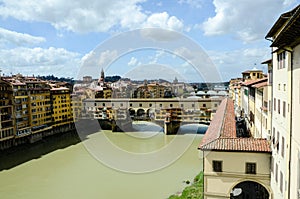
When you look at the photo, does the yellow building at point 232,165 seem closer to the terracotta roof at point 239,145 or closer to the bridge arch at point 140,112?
the terracotta roof at point 239,145

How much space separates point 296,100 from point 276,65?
69.8 inches

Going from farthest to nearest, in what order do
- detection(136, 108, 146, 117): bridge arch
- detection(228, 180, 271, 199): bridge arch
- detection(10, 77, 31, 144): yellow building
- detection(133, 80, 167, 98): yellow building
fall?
1. detection(133, 80, 167, 98): yellow building
2. detection(136, 108, 146, 117): bridge arch
3. detection(10, 77, 31, 144): yellow building
4. detection(228, 180, 271, 199): bridge arch

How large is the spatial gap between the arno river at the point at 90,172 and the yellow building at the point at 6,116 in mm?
853

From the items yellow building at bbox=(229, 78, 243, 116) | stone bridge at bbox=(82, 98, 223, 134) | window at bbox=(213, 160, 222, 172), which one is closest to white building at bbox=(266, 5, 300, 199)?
window at bbox=(213, 160, 222, 172)

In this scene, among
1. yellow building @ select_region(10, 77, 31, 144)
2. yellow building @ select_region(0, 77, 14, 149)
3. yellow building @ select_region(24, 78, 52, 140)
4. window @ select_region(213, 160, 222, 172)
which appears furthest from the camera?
yellow building @ select_region(24, 78, 52, 140)

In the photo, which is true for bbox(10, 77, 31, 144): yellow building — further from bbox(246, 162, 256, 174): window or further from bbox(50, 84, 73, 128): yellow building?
bbox(246, 162, 256, 174): window

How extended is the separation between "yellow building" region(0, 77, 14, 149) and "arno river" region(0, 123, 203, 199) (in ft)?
2.80

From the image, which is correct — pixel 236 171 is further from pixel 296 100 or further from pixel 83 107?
pixel 83 107

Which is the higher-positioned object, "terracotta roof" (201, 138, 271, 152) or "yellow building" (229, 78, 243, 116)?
"yellow building" (229, 78, 243, 116)

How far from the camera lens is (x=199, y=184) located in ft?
31.5

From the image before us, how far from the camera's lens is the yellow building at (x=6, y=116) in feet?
52.5

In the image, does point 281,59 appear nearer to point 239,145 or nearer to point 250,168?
point 239,145

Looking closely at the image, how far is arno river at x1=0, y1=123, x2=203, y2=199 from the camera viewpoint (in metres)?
9.44

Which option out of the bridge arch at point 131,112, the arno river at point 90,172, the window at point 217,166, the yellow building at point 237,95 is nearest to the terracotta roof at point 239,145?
the window at point 217,166
